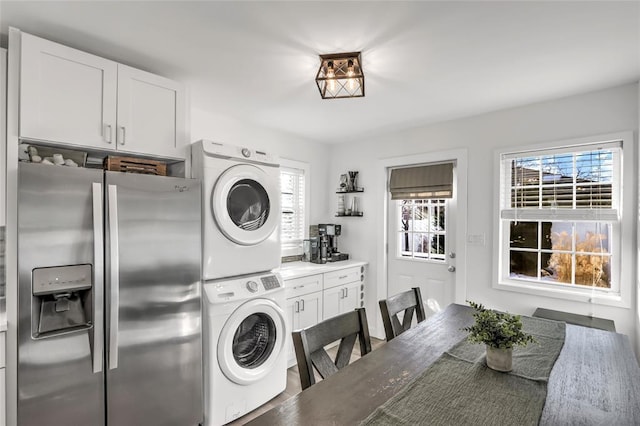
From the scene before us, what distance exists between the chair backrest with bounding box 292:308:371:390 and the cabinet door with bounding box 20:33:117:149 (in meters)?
1.57

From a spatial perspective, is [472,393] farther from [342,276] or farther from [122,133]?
[342,276]

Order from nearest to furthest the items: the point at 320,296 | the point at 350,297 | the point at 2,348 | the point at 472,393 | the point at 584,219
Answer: the point at 472,393
the point at 2,348
the point at 584,219
the point at 320,296
the point at 350,297

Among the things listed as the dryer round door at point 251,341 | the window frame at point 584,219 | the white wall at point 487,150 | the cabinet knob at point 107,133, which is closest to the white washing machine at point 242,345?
the dryer round door at point 251,341

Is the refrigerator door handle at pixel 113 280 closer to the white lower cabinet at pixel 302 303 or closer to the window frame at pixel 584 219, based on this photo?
the white lower cabinet at pixel 302 303

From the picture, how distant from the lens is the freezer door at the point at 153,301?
5.60 ft

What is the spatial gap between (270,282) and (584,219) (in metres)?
2.49

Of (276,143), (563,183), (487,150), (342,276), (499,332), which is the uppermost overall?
(276,143)

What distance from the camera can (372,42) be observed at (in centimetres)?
175

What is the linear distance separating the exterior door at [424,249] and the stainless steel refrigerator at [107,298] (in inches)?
90.7

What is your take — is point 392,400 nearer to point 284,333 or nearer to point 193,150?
point 284,333

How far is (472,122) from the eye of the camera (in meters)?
3.03

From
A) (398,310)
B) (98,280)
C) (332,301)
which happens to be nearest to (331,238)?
(332,301)

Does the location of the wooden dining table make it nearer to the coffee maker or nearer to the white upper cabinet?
the white upper cabinet

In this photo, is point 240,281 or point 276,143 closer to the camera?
point 240,281
